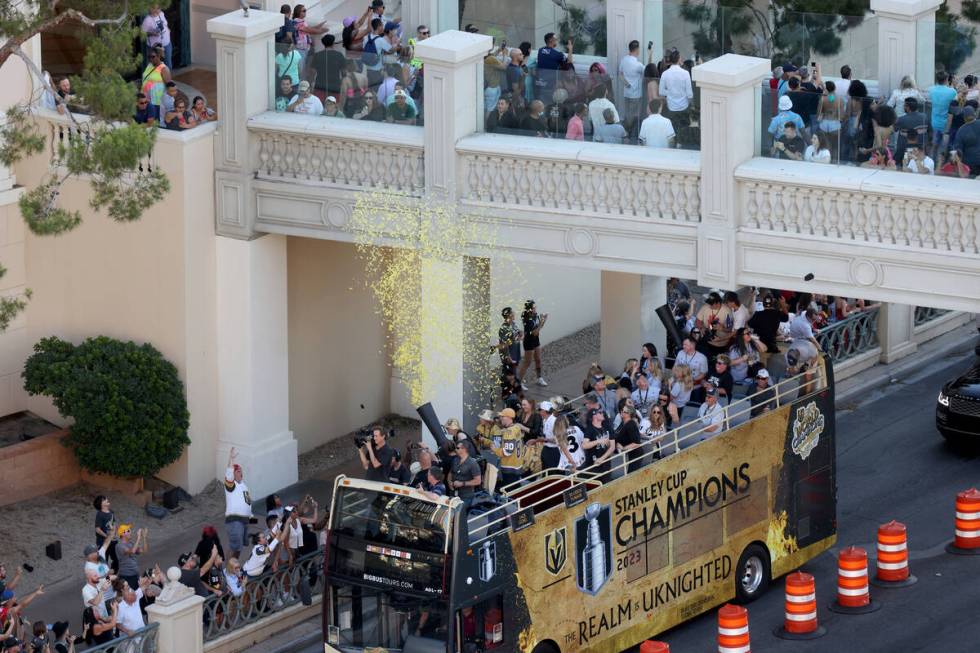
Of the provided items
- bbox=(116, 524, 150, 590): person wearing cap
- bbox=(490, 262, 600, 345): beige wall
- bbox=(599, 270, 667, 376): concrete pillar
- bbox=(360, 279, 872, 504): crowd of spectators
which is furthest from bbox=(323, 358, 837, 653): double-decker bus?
bbox=(490, 262, 600, 345): beige wall

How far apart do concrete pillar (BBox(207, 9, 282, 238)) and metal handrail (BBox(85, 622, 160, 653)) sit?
824cm

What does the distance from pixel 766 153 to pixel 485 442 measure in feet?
17.4

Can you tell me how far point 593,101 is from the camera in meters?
30.1

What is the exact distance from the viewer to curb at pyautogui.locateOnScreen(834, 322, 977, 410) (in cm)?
3628

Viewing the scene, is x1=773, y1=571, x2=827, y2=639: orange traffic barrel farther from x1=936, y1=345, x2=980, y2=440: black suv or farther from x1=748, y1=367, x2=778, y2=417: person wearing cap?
x1=936, y1=345, x2=980, y2=440: black suv

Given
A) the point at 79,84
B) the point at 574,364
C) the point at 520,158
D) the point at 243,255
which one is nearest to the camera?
the point at 79,84

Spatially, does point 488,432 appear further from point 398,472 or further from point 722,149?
point 722,149

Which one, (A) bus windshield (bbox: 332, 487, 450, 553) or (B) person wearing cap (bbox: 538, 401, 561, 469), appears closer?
(A) bus windshield (bbox: 332, 487, 450, 553)

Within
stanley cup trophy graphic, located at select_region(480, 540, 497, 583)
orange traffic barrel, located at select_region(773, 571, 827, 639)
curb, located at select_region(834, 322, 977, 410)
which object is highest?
stanley cup trophy graphic, located at select_region(480, 540, 497, 583)

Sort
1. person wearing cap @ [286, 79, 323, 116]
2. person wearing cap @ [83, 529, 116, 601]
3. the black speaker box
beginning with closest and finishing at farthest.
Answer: person wearing cap @ [83, 529, 116, 601] → the black speaker box → person wearing cap @ [286, 79, 323, 116]

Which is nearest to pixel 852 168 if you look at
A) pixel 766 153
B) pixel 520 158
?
pixel 766 153

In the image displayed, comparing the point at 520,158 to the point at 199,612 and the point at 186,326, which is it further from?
the point at 199,612

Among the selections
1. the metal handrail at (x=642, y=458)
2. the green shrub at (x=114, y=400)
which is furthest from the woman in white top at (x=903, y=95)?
the green shrub at (x=114, y=400)

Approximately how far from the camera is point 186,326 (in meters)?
32.2
